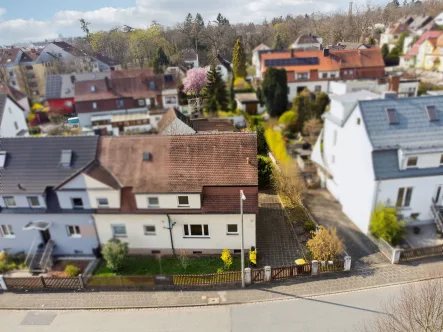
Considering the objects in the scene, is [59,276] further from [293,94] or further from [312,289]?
[293,94]

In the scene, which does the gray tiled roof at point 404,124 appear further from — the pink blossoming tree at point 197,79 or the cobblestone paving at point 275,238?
the pink blossoming tree at point 197,79

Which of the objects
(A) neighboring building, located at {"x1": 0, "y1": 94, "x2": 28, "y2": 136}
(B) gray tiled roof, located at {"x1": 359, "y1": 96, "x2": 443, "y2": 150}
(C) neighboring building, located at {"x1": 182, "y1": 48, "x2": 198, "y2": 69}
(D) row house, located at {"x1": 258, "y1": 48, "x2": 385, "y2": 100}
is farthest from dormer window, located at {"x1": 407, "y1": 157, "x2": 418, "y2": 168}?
(A) neighboring building, located at {"x1": 0, "y1": 94, "x2": 28, "y2": 136}

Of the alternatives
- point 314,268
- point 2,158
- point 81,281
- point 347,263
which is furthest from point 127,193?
point 347,263

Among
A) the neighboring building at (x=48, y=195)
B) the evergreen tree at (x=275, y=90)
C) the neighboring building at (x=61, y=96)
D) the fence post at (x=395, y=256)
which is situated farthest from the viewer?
the neighboring building at (x=61, y=96)

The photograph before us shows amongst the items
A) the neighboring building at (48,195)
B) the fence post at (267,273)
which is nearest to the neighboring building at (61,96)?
the neighboring building at (48,195)

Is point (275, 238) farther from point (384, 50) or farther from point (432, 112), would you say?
point (384, 50)

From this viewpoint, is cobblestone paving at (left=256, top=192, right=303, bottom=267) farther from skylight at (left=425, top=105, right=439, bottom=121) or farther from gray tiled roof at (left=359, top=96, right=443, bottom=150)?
skylight at (left=425, top=105, right=439, bottom=121)
